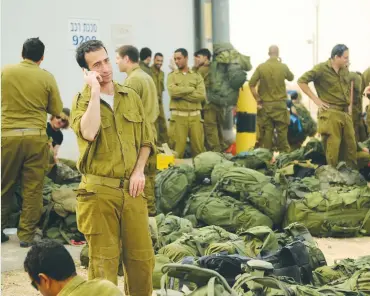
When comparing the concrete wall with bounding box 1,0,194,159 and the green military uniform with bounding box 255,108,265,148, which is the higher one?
the concrete wall with bounding box 1,0,194,159

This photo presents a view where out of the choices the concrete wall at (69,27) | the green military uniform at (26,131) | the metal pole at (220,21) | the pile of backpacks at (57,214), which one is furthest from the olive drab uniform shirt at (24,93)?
the metal pole at (220,21)

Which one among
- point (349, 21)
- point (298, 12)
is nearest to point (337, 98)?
point (349, 21)

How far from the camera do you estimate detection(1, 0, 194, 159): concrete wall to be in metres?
11.0

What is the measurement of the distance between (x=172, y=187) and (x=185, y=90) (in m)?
2.94

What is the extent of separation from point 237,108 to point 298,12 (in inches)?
316

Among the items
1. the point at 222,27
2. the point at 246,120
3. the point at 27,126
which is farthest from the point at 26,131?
the point at 222,27

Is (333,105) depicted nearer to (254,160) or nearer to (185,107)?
(254,160)

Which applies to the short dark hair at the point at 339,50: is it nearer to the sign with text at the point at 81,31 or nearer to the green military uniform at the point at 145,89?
the green military uniform at the point at 145,89

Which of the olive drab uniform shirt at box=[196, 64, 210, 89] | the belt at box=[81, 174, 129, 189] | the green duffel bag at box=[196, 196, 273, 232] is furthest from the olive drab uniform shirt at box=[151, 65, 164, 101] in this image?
the belt at box=[81, 174, 129, 189]

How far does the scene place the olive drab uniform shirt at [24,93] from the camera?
735 centimetres

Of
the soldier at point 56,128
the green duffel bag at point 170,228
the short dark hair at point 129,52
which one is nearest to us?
the green duffel bag at point 170,228

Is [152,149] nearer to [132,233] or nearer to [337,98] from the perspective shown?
[132,233]

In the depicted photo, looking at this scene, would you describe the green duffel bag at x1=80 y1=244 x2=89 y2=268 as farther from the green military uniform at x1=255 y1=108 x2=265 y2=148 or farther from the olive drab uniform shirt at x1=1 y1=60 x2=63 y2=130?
the green military uniform at x1=255 y1=108 x2=265 y2=148

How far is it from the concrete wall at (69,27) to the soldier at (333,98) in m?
3.69
